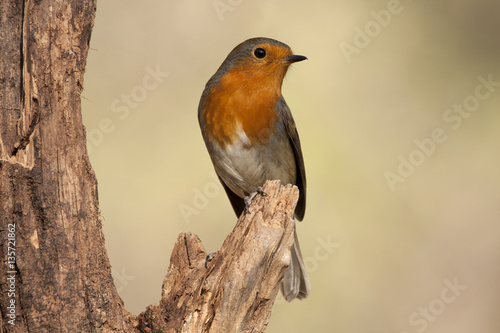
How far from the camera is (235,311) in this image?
305cm

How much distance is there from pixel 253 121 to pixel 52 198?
6.28ft

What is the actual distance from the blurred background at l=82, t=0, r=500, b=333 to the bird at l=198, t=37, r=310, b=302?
6.34ft

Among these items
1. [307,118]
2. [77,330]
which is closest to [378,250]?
[307,118]

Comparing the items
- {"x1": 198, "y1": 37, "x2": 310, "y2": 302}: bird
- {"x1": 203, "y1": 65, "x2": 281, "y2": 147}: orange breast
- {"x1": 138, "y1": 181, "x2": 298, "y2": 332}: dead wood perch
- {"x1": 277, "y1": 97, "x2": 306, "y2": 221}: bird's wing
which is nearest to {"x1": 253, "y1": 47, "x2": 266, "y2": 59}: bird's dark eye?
{"x1": 198, "y1": 37, "x2": 310, "y2": 302}: bird

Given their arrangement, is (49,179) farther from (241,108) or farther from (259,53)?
(259,53)

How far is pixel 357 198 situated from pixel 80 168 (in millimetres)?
4555

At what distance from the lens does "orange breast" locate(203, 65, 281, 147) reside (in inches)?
170

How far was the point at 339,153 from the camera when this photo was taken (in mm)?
6922

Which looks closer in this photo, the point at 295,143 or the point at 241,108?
the point at 241,108

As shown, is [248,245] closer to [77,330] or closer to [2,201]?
[77,330]

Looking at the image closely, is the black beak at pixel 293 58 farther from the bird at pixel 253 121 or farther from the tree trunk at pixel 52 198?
the tree trunk at pixel 52 198

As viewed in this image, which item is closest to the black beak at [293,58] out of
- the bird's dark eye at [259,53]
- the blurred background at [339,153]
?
the bird's dark eye at [259,53]

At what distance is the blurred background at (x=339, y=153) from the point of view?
255 inches

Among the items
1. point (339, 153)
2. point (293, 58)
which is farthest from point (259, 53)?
point (339, 153)
